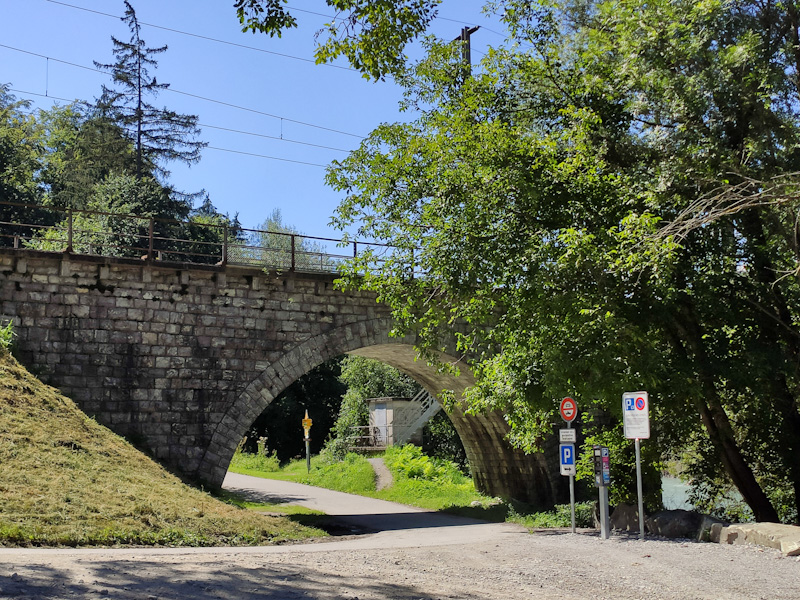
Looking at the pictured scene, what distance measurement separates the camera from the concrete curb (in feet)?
30.8

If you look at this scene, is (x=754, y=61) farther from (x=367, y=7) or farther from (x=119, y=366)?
(x=119, y=366)

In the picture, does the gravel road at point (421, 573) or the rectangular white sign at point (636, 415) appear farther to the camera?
the rectangular white sign at point (636, 415)

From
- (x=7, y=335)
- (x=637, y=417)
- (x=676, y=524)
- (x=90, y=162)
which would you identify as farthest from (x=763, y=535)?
(x=90, y=162)

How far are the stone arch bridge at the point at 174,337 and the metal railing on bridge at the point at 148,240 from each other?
16.3 inches

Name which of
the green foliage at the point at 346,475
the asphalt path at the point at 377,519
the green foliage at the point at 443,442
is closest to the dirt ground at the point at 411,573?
the asphalt path at the point at 377,519

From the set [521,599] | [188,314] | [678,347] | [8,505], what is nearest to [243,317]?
[188,314]

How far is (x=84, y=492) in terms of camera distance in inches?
412

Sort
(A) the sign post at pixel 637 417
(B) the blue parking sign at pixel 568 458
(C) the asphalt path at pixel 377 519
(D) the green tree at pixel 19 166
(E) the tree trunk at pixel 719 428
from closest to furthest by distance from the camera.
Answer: (A) the sign post at pixel 637 417
(E) the tree trunk at pixel 719 428
(C) the asphalt path at pixel 377 519
(B) the blue parking sign at pixel 568 458
(D) the green tree at pixel 19 166

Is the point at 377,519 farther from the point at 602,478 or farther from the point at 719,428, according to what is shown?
the point at 719,428

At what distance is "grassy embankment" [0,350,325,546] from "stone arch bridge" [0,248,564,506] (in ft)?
3.79

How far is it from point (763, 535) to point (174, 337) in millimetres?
11108

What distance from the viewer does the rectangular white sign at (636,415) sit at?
1094 centimetres

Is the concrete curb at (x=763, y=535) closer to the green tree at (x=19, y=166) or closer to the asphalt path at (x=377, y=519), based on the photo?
the asphalt path at (x=377, y=519)

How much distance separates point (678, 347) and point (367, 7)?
7.81 meters
